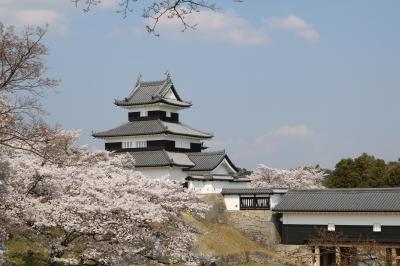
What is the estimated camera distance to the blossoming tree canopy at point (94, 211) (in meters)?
17.3

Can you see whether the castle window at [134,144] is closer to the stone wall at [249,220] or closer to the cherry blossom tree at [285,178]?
the stone wall at [249,220]

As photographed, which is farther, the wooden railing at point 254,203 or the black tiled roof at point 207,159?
the black tiled roof at point 207,159

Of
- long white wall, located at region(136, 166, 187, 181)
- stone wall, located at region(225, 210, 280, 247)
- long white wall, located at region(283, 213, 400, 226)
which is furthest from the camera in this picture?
long white wall, located at region(136, 166, 187, 181)

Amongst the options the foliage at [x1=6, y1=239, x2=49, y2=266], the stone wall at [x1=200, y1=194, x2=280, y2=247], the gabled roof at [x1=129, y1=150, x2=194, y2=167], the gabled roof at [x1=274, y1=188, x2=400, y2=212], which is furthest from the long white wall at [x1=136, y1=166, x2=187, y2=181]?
the foliage at [x1=6, y1=239, x2=49, y2=266]

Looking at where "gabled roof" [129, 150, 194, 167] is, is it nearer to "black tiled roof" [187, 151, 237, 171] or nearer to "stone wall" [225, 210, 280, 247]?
"black tiled roof" [187, 151, 237, 171]

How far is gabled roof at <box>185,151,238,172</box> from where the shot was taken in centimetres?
3559

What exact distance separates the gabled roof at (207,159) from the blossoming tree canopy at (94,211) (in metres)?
15.2

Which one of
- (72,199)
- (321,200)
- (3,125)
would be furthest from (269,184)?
(3,125)

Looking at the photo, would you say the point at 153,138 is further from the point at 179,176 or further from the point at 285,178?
the point at 285,178

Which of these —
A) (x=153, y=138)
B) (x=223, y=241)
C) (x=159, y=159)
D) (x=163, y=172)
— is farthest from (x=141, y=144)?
(x=223, y=241)

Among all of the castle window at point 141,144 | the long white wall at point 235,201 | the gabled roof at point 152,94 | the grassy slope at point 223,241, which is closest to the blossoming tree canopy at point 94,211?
the grassy slope at point 223,241

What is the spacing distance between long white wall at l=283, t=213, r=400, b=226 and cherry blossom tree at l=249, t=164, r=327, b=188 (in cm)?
1536

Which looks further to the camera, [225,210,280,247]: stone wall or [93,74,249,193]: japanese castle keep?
[93,74,249,193]: japanese castle keep

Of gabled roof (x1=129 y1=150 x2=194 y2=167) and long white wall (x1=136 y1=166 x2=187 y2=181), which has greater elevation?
gabled roof (x1=129 y1=150 x2=194 y2=167)
